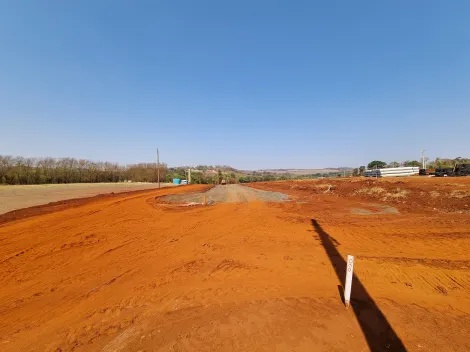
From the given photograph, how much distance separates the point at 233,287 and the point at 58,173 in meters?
68.2

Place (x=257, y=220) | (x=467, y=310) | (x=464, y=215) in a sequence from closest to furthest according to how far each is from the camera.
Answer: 1. (x=467, y=310)
2. (x=464, y=215)
3. (x=257, y=220)

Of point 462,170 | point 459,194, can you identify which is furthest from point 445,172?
point 459,194

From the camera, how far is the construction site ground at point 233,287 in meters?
3.66

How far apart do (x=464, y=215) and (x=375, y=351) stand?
11.5m

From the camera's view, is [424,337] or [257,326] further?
[257,326]

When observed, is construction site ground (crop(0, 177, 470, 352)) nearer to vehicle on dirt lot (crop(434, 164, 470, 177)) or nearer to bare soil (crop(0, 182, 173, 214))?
bare soil (crop(0, 182, 173, 214))

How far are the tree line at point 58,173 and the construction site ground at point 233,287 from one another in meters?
53.4

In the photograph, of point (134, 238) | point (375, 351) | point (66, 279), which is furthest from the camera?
point (134, 238)

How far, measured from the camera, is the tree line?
161ft

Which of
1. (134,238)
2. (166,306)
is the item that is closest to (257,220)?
(134,238)

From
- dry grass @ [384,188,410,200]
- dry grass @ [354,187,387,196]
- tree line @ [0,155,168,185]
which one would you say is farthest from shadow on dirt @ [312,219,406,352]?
tree line @ [0,155,168,185]

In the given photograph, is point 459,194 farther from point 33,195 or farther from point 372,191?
point 33,195

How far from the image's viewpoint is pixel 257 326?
3.93 meters

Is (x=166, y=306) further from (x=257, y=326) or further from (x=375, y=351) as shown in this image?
(x=375, y=351)
